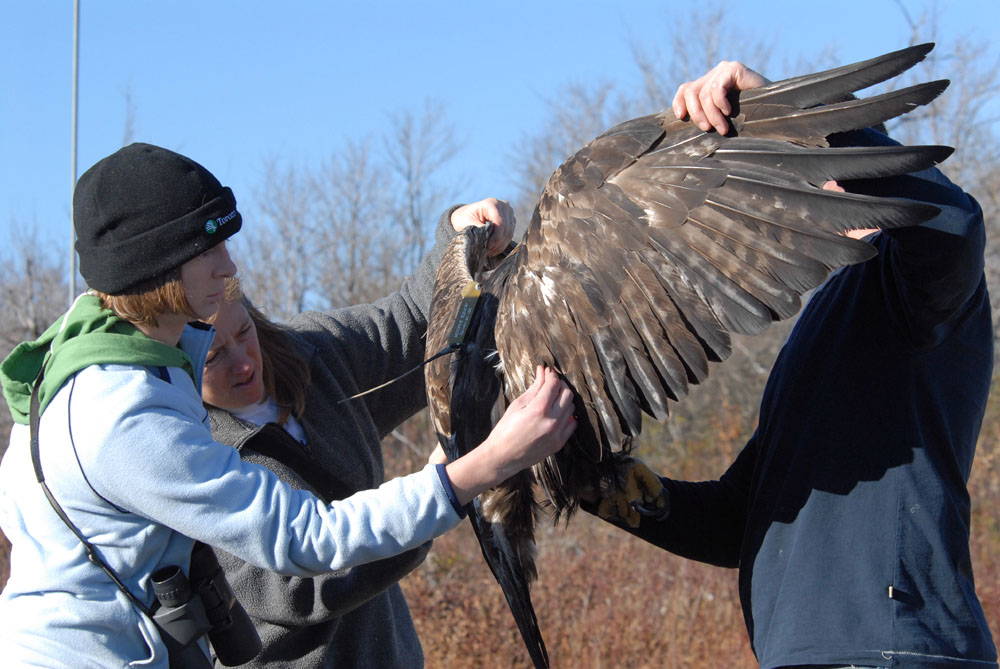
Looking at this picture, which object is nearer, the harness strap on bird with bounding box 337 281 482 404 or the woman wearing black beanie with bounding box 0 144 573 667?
the woman wearing black beanie with bounding box 0 144 573 667

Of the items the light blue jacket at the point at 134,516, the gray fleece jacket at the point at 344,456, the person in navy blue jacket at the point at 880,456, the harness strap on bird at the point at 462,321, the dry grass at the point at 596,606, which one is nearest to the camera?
the light blue jacket at the point at 134,516

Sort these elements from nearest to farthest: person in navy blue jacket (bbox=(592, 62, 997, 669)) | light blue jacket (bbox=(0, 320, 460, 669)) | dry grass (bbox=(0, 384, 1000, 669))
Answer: light blue jacket (bbox=(0, 320, 460, 669)) < person in navy blue jacket (bbox=(592, 62, 997, 669)) < dry grass (bbox=(0, 384, 1000, 669))

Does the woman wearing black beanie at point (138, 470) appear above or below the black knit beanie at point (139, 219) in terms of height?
below

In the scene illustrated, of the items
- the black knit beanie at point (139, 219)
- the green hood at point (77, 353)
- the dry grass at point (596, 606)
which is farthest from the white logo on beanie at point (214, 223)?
the dry grass at point (596, 606)

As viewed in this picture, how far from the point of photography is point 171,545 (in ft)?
7.09

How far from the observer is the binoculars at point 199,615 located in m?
2.09

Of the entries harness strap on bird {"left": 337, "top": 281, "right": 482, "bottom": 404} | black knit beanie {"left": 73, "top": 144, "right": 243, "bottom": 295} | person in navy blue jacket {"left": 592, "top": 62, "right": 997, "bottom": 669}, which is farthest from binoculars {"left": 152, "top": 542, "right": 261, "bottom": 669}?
person in navy blue jacket {"left": 592, "top": 62, "right": 997, "bottom": 669}

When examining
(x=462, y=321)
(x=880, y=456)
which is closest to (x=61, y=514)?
(x=462, y=321)

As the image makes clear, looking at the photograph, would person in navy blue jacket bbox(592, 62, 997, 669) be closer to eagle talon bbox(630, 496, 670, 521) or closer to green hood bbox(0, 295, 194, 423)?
eagle talon bbox(630, 496, 670, 521)

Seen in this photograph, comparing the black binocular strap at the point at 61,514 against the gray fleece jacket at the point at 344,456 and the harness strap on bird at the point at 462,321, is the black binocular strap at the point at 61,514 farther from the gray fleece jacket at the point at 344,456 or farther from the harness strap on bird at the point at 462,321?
the harness strap on bird at the point at 462,321

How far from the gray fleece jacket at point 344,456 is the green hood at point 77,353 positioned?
→ 692 mm

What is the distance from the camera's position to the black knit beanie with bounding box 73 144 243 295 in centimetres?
210

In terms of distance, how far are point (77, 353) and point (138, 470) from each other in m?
0.30

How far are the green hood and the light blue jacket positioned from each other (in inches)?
1.2
